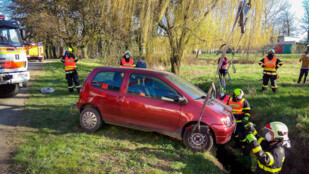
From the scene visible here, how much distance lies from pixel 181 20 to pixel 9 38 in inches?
279

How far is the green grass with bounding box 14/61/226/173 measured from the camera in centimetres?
380

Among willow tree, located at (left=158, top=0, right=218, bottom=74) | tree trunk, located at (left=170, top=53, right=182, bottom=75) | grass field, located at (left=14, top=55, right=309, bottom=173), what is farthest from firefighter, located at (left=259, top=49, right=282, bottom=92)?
tree trunk, located at (left=170, top=53, right=182, bottom=75)

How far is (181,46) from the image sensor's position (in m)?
10.9

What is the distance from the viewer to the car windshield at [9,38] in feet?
25.6

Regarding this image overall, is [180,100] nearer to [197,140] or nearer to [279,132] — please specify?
[197,140]

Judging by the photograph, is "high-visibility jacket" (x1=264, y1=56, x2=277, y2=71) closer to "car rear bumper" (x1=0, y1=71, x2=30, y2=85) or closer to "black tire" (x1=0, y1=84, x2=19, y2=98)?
"car rear bumper" (x1=0, y1=71, x2=30, y2=85)

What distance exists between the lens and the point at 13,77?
7691mm

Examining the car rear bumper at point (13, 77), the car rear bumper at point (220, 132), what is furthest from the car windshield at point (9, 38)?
the car rear bumper at point (220, 132)

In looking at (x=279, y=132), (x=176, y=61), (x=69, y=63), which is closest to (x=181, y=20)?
(x=176, y=61)

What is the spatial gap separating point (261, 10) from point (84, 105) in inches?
337

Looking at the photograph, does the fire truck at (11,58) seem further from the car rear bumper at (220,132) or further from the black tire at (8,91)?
the car rear bumper at (220,132)

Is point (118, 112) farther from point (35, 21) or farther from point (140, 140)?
point (35, 21)

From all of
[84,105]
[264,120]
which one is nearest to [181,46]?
[264,120]

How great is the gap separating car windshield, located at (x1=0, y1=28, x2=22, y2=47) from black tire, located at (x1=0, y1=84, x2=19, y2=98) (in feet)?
5.56
